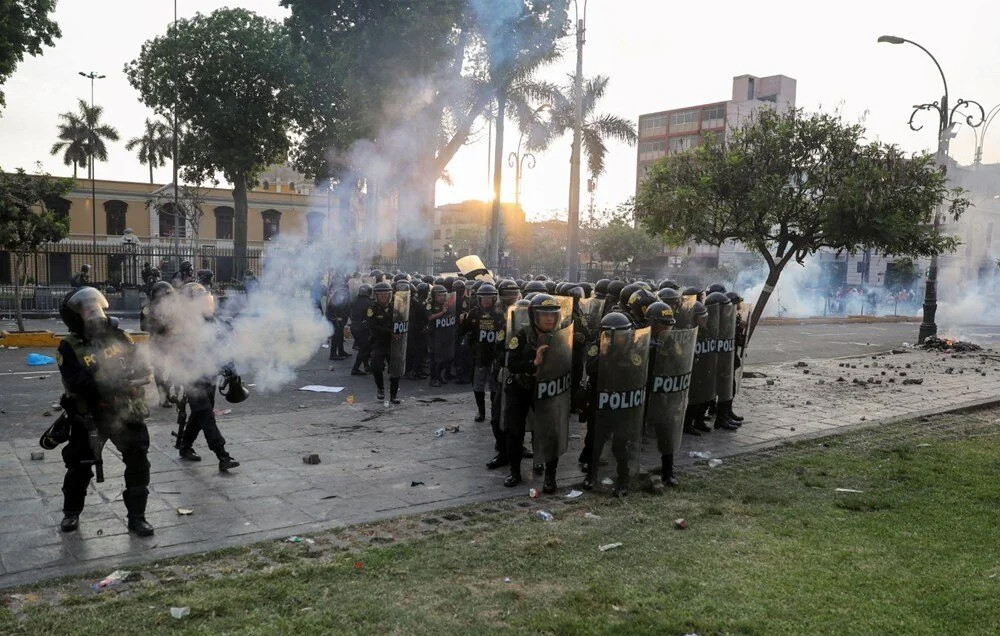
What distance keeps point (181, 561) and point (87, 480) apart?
42.4 inches

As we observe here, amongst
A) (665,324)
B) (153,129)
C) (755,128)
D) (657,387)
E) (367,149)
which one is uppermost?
(153,129)

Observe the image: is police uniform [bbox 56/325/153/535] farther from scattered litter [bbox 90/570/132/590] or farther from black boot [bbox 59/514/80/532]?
scattered litter [bbox 90/570/132/590]

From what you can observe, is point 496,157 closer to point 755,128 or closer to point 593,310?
point 755,128

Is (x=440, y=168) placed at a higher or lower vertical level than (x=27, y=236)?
higher

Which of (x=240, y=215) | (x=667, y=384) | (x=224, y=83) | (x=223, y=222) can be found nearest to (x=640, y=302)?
(x=667, y=384)

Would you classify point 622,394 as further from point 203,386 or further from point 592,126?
point 592,126

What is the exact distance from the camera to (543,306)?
6488mm

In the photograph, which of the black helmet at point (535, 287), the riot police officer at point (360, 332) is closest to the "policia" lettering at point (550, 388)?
the black helmet at point (535, 287)

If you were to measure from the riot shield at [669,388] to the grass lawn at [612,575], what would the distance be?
0.52 metres

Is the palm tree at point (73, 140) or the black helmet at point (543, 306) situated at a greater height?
the palm tree at point (73, 140)

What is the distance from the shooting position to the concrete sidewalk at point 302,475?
208 inches

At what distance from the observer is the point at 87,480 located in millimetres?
5406

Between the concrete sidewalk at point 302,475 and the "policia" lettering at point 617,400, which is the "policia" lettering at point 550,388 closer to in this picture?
the "policia" lettering at point 617,400

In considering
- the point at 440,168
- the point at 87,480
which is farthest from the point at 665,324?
the point at 440,168
